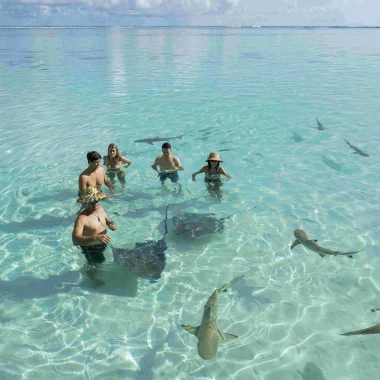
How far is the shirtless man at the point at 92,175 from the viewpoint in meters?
6.89

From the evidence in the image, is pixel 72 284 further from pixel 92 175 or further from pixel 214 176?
pixel 214 176

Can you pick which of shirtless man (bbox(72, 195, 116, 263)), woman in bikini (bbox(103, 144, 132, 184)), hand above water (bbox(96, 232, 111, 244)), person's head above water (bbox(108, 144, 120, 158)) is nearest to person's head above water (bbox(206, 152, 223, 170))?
woman in bikini (bbox(103, 144, 132, 184))

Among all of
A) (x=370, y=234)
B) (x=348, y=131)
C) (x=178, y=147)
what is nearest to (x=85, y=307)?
(x=370, y=234)

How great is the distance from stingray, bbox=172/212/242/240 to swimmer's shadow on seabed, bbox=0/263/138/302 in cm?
155

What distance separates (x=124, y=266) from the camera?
6117 millimetres

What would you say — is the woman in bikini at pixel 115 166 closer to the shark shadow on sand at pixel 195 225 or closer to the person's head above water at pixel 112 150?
the person's head above water at pixel 112 150

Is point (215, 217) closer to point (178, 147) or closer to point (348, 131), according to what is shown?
point (178, 147)

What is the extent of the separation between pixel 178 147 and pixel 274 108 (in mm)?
7901

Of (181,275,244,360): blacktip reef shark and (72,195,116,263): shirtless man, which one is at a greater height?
(72,195,116,263): shirtless man

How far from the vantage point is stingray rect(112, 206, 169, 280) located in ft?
19.8

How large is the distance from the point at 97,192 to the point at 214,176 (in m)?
4.00

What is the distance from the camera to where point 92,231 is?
583cm

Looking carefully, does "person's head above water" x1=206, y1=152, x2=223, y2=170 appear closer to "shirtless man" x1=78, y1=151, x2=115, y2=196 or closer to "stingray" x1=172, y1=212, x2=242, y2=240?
"stingray" x1=172, y1=212, x2=242, y2=240

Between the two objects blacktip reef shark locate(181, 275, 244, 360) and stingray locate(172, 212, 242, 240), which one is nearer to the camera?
blacktip reef shark locate(181, 275, 244, 360)
